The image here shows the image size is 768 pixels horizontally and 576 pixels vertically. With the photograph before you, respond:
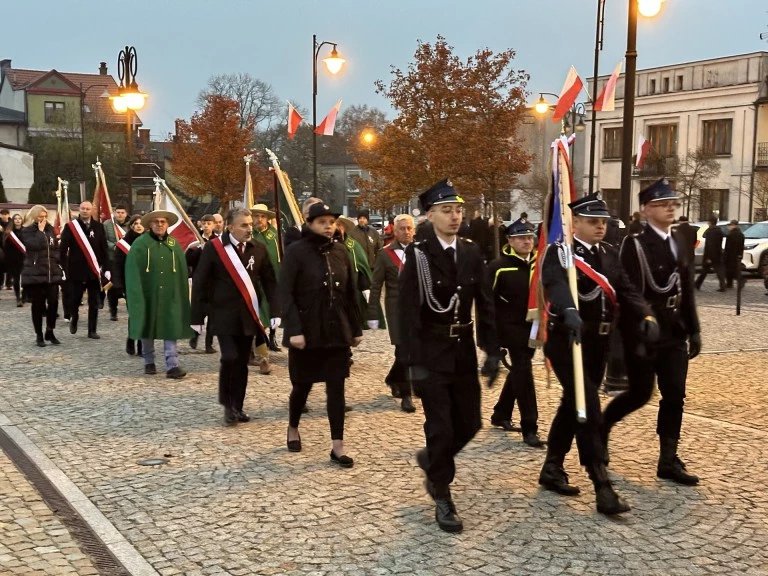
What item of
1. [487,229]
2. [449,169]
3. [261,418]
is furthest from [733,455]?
[449,169]

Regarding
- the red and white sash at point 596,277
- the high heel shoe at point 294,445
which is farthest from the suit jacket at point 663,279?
the high heel shoe at point 294,445

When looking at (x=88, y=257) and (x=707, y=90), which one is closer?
(x=88, y=257)

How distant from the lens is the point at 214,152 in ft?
162

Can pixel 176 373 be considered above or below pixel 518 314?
below

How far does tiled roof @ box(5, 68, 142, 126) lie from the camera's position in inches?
3182

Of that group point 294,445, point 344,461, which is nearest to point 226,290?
point 294,445

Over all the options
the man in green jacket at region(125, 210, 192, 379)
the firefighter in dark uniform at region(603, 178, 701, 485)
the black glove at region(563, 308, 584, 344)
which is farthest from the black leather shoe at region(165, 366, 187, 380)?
the black glove at region(563, 308, 584, 344)

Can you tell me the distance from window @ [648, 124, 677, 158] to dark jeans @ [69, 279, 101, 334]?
132ft

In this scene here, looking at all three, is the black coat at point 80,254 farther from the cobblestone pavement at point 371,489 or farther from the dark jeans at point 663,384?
the dark jeans at point 663,384

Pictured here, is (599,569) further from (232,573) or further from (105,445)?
(105,445)

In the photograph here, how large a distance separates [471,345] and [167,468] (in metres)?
2.55

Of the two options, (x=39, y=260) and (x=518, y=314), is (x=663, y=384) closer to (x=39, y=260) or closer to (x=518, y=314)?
(x=518, y=314)

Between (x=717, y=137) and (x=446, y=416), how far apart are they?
46427 mm

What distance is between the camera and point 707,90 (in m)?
48.2
